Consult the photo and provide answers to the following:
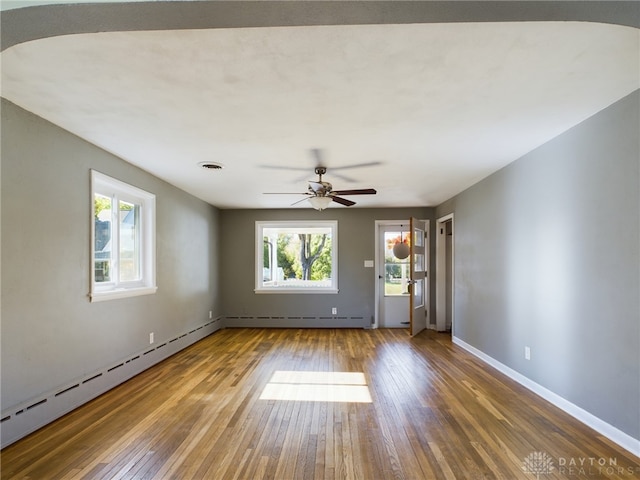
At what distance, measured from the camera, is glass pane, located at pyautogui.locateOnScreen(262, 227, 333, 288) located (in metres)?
6.88

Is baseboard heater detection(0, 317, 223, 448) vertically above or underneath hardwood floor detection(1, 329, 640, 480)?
above

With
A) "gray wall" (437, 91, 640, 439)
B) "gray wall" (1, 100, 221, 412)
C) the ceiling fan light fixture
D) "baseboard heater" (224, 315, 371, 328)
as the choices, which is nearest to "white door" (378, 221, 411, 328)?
"baseboard heater" (224, 315, 371, 328)

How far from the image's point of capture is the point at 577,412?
2.68 metres

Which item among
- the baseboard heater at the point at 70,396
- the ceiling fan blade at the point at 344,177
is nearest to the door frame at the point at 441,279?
the ceiling fan blade at the point at 344,177

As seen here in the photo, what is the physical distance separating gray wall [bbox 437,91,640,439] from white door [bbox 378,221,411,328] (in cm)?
250

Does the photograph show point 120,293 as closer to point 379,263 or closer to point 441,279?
point 379,263

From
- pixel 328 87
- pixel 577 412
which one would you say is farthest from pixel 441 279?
pixel 328 87

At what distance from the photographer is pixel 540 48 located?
1.71 metres

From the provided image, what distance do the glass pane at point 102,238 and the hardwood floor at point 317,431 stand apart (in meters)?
1.17

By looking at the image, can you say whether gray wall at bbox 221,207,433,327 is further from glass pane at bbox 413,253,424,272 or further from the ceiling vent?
the ceiling vent

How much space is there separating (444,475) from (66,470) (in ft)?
7.36

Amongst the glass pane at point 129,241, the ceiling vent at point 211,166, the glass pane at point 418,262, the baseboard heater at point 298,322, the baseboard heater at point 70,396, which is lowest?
the baseboard heater at point 298,322

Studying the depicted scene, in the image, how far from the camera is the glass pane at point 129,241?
3801 mm

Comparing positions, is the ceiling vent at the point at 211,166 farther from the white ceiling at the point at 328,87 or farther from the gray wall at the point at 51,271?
the gray wall at the point at 51,271
